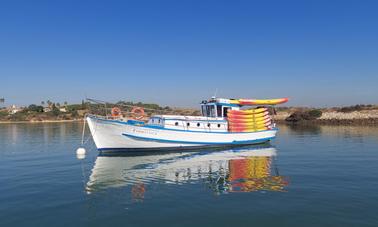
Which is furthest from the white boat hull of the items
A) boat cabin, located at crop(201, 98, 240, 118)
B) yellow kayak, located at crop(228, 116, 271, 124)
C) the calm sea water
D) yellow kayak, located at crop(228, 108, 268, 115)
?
yellow kayak, located at crop(228, 108, 268, 115)

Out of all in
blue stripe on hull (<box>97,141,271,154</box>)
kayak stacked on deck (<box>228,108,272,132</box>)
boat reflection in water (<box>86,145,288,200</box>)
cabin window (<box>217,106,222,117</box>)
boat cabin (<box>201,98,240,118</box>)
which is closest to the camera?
boat reflection in water (<box>86,145,288,200</box>)

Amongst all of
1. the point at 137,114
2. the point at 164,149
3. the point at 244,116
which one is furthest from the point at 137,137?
the point at 244,116

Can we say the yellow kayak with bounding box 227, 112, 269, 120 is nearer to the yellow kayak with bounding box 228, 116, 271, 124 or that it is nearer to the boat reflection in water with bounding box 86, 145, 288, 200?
the yellow kayak with bounding box 228, 116, 271, 124

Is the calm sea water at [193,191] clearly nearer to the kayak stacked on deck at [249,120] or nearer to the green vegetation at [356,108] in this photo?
the kayak stacked on deck at [249,120]

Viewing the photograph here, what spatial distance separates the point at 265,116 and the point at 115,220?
1039 inches

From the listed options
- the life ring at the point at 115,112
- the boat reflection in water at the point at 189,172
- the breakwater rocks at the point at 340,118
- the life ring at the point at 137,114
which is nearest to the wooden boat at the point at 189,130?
the life ring at the point at 115,112

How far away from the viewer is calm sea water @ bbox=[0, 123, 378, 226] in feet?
33.6

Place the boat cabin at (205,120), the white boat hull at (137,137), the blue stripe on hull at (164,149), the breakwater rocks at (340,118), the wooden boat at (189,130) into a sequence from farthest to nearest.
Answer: the breakwater rocks at (340,118), the boat cabin at (205,120), the blue stripe on hull at (164,149), the wooden boat at (189,130), the white boat hull at (137,137)

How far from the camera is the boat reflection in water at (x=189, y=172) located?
14.7 meters

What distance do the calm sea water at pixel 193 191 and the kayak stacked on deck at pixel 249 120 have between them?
7638 millimetres

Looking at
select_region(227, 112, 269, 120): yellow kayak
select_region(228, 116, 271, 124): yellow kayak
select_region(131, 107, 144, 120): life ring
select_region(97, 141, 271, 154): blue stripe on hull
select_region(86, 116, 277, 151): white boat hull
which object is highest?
select_region(131, 107, 144, 120): life ring

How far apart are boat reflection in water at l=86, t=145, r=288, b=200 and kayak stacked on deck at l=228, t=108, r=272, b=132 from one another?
18.1 feet

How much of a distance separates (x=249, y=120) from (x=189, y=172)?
15.6 metres

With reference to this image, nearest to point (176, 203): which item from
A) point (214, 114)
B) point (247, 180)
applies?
point (247, 180)
